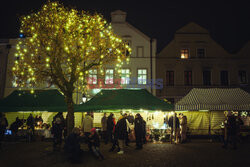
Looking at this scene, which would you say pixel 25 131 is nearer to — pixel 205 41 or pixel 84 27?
pixel 84 27

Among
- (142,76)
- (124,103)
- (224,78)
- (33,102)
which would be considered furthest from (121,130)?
(224,78)

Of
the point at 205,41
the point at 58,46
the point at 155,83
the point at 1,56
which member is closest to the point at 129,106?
the point at 58,46

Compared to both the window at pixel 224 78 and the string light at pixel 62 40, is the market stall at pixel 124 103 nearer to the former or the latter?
the string light at pixel 62 40

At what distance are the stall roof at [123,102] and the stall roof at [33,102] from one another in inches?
95.5

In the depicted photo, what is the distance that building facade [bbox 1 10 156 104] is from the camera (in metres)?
22.1

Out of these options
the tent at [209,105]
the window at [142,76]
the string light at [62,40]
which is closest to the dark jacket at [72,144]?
the string light at [62,40]

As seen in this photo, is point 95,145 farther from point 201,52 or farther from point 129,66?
point 201,52

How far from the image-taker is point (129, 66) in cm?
2252

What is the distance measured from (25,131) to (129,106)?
8019 millimetres

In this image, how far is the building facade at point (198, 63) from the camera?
2286 cm

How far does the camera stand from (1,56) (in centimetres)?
2309

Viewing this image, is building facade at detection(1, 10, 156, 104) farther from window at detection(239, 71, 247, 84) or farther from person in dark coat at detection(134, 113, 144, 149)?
person in dark coat at detection(134, 113, 144, 149)

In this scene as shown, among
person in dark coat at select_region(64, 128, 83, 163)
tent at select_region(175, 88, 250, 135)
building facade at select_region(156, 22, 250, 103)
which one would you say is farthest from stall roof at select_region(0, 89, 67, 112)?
building facade at select_region(156, 22, 250, 103)

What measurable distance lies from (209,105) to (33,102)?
11.9 meters
